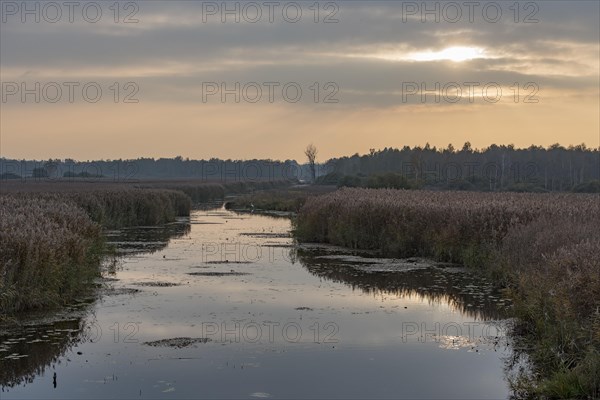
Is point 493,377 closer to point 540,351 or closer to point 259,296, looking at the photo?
point 540,351

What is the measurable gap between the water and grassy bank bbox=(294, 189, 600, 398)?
2.57 feet

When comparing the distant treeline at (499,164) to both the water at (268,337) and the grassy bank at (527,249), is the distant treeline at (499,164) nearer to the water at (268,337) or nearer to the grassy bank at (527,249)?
the grassy bank at (527,249)

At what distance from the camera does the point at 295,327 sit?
15023 mm

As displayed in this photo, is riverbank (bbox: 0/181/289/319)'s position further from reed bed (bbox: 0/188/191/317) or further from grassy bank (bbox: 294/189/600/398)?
grassy bank (bbox: 294/189/600/398)

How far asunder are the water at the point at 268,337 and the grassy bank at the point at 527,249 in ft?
2.57

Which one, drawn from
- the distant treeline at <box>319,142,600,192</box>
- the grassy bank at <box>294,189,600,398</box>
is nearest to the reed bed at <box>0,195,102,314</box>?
the grassy bank at <box>294,189,600,398</box>

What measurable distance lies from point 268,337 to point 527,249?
7.84 meters

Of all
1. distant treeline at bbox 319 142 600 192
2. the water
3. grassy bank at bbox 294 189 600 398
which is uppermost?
distant treeline at bbox 319 142 600 192

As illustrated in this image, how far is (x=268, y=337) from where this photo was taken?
14.1 meters

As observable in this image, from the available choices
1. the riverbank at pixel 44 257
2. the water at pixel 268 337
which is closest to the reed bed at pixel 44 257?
the riverbank at pixel 44 257

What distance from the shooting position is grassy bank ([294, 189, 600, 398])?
11289 mm

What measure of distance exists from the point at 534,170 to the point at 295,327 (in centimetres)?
14931

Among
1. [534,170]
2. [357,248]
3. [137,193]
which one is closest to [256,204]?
[137,193]

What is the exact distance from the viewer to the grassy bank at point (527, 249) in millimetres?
11289
